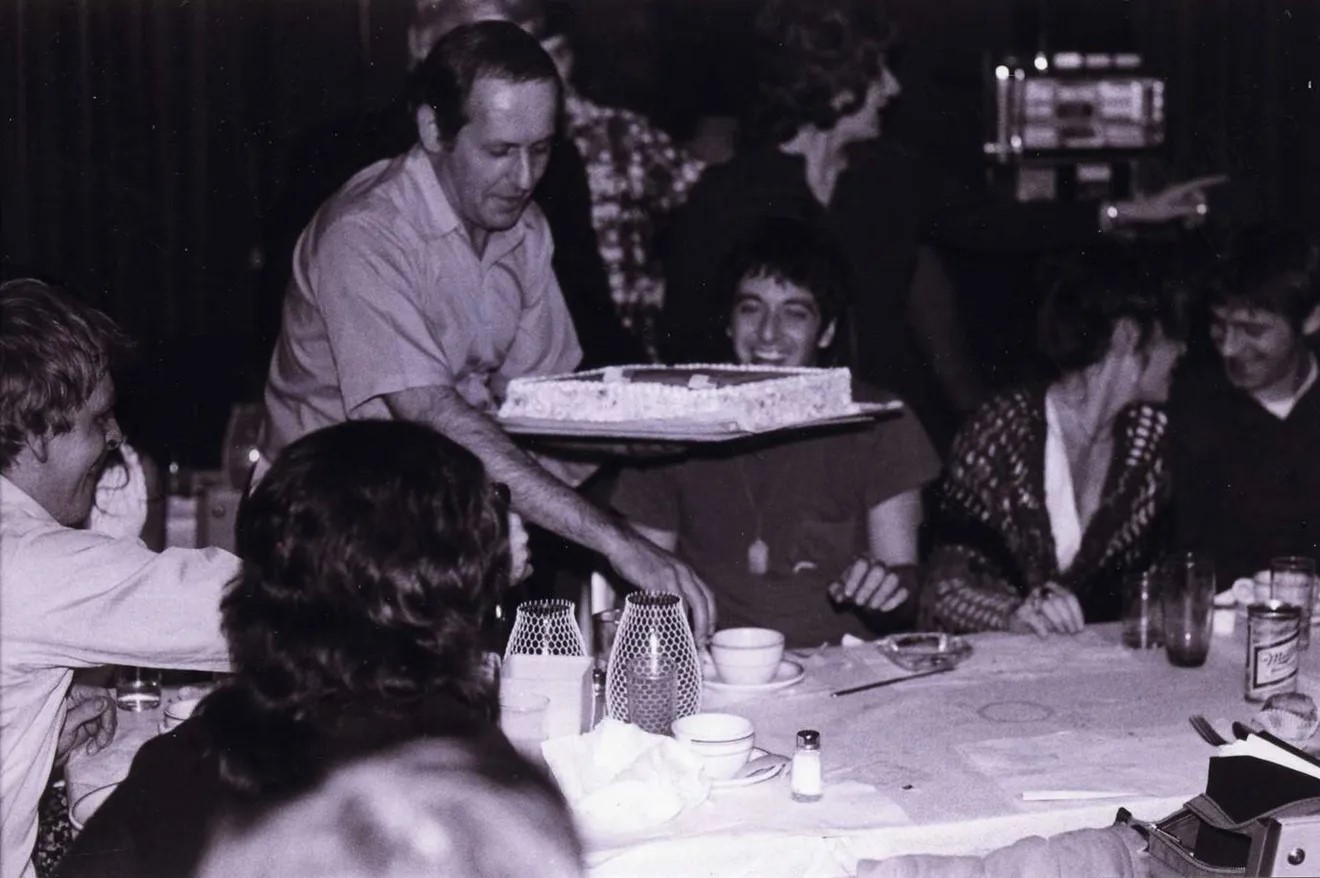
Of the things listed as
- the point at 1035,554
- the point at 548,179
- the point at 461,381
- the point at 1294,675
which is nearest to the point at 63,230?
the point at 548,179

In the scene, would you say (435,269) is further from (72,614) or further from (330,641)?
(330,641)

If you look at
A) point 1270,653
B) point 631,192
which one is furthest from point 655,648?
point 631,192

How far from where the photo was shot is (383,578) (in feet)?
4.67

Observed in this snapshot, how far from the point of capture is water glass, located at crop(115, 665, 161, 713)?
89.3 inches

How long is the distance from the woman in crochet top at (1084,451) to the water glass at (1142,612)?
49cm

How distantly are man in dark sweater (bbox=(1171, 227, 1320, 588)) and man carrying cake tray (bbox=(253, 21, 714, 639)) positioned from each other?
157 cm

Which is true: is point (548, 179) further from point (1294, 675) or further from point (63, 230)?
point (1294, 675)

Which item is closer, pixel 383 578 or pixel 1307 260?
pixel 383 578

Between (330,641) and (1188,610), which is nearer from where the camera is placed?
(330,641)

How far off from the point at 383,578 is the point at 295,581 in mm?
93

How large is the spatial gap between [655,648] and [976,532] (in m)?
1.18

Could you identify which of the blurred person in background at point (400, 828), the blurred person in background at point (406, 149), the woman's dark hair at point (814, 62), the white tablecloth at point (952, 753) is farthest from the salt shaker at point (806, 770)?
the woman's dark hair at point (814, 62)

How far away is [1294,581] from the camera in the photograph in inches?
106

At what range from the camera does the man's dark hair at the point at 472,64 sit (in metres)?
2.73
